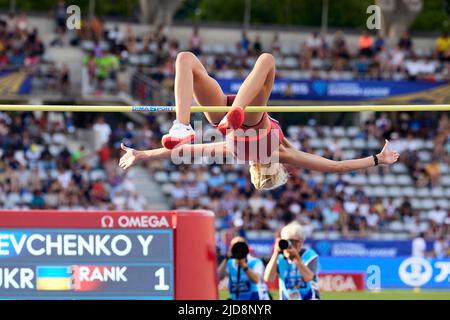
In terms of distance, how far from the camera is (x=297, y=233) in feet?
30.5

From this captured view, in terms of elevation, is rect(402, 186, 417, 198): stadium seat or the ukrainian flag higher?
rect(402, 186, 417, 198): stadium seat

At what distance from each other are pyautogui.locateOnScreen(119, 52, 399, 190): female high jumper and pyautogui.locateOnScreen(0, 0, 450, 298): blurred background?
27.3ft

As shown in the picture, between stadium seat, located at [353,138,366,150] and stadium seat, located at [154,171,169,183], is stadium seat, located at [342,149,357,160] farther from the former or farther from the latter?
stadium seat, located at [154,171,169,183]

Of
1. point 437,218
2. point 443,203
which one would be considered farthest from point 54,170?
point 443,203

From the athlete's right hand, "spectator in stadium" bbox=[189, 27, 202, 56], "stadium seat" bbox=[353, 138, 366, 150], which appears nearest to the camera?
the athlete's right hand

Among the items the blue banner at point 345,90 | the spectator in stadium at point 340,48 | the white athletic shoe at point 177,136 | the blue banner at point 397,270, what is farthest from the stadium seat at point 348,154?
the white athletic shoe at point 177,136

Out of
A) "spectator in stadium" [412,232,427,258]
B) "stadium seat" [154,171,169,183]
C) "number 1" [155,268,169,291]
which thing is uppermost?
A: "stadium seat" [154,171,169,183]

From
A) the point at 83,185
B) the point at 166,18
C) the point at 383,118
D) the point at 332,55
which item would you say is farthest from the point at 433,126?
the point at 83,185

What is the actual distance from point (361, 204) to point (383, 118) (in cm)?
276

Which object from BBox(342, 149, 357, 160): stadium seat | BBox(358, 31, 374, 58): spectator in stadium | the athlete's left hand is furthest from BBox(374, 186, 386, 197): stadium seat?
the athlete's left hand

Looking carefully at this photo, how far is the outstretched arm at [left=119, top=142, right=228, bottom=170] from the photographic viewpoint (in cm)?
822

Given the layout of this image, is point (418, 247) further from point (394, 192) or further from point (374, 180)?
point (374, 180)
